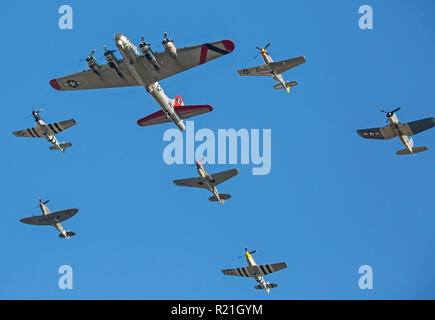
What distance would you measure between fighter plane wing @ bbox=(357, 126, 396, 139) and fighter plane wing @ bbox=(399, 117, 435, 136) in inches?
47.2

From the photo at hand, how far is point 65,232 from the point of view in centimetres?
6091

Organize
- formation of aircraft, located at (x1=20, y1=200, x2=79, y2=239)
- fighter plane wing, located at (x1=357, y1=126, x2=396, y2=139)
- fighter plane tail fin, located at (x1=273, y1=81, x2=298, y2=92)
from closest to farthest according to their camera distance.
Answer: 1. fighter plane wing, located at (x1=357, y1=126, x2=396, y2=139)
2. formation of aircraft, located at (x1=20, y1=200, x2=79, y2=239)
3. fighter plane tail fin, located at (x1=273, y1=81, x2=298, y2=92)

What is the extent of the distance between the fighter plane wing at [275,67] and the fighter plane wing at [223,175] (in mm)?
17018

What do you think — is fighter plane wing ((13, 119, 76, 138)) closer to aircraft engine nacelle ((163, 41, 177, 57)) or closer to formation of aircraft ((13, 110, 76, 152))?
formation of aircraft ((13, 110, 76, 152))

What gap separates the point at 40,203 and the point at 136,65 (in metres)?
20.9

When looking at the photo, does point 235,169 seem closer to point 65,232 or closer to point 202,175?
point 202,175

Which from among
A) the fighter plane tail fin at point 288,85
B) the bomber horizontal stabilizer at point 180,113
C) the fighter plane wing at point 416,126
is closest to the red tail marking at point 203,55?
the bomber horizontal stabilizer at point 180,113

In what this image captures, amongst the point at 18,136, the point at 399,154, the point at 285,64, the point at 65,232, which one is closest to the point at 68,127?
the point at 18,136

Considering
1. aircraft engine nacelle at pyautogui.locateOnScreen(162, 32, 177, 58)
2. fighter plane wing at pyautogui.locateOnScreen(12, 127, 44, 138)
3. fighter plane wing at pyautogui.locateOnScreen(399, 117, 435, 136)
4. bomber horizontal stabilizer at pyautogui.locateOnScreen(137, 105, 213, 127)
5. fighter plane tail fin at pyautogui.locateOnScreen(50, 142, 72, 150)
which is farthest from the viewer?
fighter plane tail fin at pyautogui.locateOnScreen(50, 142, 72, 150)

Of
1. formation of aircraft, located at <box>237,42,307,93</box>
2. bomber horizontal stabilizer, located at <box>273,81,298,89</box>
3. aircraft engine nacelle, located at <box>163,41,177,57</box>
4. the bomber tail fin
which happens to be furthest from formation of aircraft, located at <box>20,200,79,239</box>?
bomber horizontal stabilizer, located at <box>273,81,298,89</box>

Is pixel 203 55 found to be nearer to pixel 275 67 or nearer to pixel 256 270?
pixel 275 67

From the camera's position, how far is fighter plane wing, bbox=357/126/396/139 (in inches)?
2063

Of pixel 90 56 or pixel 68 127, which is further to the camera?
pixel 68 127
